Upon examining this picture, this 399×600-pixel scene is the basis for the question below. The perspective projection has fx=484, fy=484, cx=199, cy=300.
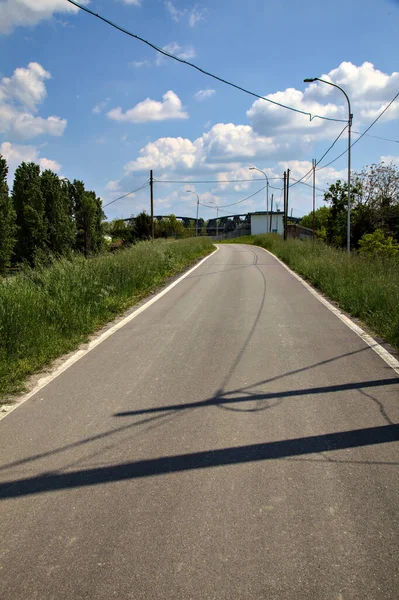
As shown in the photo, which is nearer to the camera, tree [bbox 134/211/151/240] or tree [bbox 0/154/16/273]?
tree [bbox 0/154/16/273]

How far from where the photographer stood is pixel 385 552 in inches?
107

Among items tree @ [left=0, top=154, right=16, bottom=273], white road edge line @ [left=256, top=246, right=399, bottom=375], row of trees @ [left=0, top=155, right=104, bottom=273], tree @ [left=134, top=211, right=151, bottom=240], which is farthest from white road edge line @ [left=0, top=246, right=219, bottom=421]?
tree @ [left=134, top=211, right=151, bottom=240]

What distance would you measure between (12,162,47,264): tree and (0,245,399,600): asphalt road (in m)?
36.1

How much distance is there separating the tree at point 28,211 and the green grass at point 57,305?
90.1 feet

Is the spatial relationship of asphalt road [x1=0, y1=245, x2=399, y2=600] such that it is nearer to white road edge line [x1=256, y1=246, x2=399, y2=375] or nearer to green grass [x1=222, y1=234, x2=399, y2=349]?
white road edge line [x1=256, y1=246, x2=399, y2=375]

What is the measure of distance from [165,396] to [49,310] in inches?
152

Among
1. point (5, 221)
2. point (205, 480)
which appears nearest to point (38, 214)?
point (5, 221)

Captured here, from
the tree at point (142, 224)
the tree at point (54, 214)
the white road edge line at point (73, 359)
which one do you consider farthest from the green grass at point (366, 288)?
the tree at point (142, 224)

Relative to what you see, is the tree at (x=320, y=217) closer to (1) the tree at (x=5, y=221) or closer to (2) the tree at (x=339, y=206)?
(2) the tree at (x=339, y=206)

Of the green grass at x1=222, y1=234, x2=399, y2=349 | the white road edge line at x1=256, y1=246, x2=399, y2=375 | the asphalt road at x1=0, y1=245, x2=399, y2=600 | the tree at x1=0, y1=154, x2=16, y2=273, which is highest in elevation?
the tree at x1=0, y1=154, x2=16, y2=273

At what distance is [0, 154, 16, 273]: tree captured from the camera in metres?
30.9

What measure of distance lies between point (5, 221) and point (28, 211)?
8828 millimetres

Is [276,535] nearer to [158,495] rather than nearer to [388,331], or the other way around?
[158,495]

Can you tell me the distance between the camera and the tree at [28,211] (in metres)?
40.0
